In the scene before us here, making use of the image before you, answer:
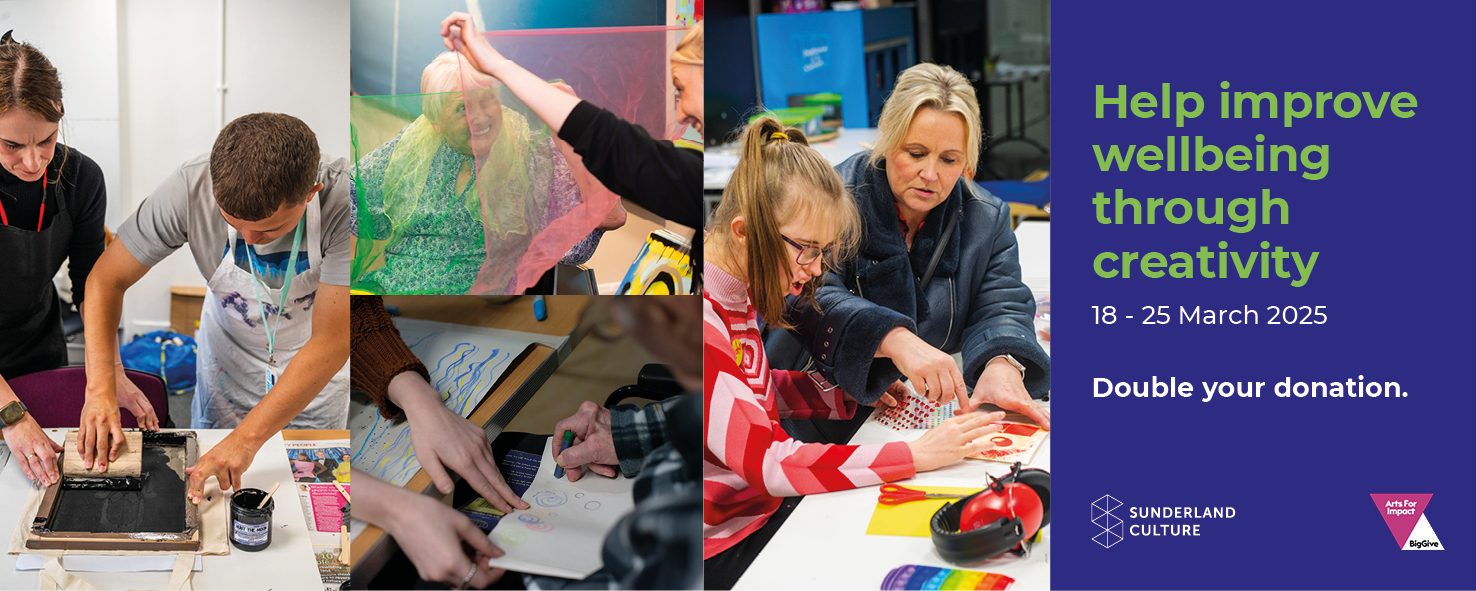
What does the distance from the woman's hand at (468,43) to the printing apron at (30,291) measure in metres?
1.01

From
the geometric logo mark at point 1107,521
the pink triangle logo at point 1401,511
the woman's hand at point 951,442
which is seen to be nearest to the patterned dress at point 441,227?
the woman's hand at point 951,442

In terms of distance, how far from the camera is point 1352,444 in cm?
230

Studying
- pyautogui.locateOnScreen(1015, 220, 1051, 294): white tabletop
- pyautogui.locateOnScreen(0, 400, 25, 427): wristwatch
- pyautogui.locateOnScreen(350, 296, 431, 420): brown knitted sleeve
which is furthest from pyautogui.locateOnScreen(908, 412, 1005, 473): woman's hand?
pyautogui.locateOnScreen(0, 400, 25, 427): wristwatch

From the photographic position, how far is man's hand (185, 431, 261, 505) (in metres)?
2.37

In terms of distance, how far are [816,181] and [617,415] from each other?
1.89ft

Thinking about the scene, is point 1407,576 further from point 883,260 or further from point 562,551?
point 562,551

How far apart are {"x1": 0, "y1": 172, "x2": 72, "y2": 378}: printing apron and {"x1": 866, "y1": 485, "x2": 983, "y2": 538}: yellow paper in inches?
72.0

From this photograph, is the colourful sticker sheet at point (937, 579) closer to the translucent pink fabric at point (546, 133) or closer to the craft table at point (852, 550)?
the craft table at point (852, 550)

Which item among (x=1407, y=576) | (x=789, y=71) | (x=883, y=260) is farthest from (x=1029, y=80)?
(x=1407, y=576)

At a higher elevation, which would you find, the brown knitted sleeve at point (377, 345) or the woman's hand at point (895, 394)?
the brown knitted sleeve at point (377, 345)

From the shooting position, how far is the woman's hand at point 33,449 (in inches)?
93.9

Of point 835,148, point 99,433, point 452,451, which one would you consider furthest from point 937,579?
point 99,433

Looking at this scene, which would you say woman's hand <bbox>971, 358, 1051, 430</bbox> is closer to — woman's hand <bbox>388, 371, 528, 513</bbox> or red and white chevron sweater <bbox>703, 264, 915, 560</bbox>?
red and white chevron sweater <bbox>703, 264, 915, 560</bbox>

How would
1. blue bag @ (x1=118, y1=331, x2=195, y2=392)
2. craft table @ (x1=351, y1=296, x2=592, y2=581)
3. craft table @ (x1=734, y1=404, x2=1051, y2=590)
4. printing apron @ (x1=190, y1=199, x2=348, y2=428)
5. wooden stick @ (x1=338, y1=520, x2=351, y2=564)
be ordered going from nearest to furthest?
1. craft table @ (x1=734, y1=404, x2=1051, y2=590)
2. craft table @ (x1=351, y1=296, x2=592, y2=581)
3. wooden stick @ (x1=338, y1=520, x2=351, y2=564)
4. printing apron @ (x1=190, y1=199, x2=348, y2=428)
5. blue bag @ (x1=118, y1=331, x2=195, y2=392)
